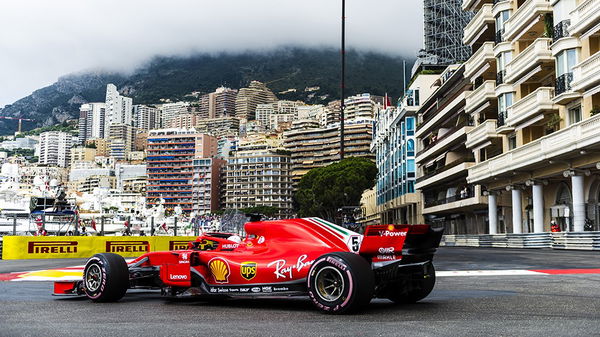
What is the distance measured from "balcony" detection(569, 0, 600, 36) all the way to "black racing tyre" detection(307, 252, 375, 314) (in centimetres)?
3010

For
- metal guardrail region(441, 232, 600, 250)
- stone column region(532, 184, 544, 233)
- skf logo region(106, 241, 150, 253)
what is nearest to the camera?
skf logo region(106, 241, 150, 253)

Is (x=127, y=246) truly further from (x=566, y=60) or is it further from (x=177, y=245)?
(x=566, y=60)

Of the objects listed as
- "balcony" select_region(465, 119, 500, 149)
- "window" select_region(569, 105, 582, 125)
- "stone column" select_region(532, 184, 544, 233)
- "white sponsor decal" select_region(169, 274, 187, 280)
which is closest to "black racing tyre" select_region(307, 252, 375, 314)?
"white sponsor decal" select_region(169, 274, 187, 280)

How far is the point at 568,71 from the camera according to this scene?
35.4 metres

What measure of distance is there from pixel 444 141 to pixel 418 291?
192 feet

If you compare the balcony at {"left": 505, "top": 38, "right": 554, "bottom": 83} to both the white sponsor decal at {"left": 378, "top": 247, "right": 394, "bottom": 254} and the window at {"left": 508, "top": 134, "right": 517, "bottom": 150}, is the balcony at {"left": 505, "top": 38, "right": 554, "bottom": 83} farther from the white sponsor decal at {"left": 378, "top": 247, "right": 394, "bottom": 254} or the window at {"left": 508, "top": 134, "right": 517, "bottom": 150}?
the white sponsor decal at {"left": 378, "top": 247, "right": 394, "bottom": 254}

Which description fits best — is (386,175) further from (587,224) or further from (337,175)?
(587,224)

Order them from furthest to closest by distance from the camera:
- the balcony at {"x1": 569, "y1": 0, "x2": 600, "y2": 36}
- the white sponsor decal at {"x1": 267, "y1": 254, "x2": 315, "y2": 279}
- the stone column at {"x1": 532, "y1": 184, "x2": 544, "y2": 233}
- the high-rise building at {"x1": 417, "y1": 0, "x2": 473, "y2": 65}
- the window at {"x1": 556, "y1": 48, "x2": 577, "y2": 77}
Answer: the high-rise building at {"x1": 417, "y1": 0, "x2": 473, "y2": 65} → the stone column at {"x1": 532, "y1": 184, "x2": 544, "y2": 233} → the window at {"x1": 556, "y1": 48, "x2": 577, "y2": 77} → the balcony at {"x1": 569, "y1": 0, "x2": 600, "y2": 36} → the white sponsor decal at {"x1": 267, "y1": 254, "x2": 315, "y2": 279}

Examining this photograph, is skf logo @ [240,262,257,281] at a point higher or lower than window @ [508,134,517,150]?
lower

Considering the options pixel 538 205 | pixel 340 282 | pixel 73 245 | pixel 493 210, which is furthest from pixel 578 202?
pixel 340 282

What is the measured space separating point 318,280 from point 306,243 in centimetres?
72

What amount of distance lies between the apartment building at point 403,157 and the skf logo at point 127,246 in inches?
2184

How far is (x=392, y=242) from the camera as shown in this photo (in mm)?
7484

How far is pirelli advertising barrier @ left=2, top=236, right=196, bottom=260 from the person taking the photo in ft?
86.1
